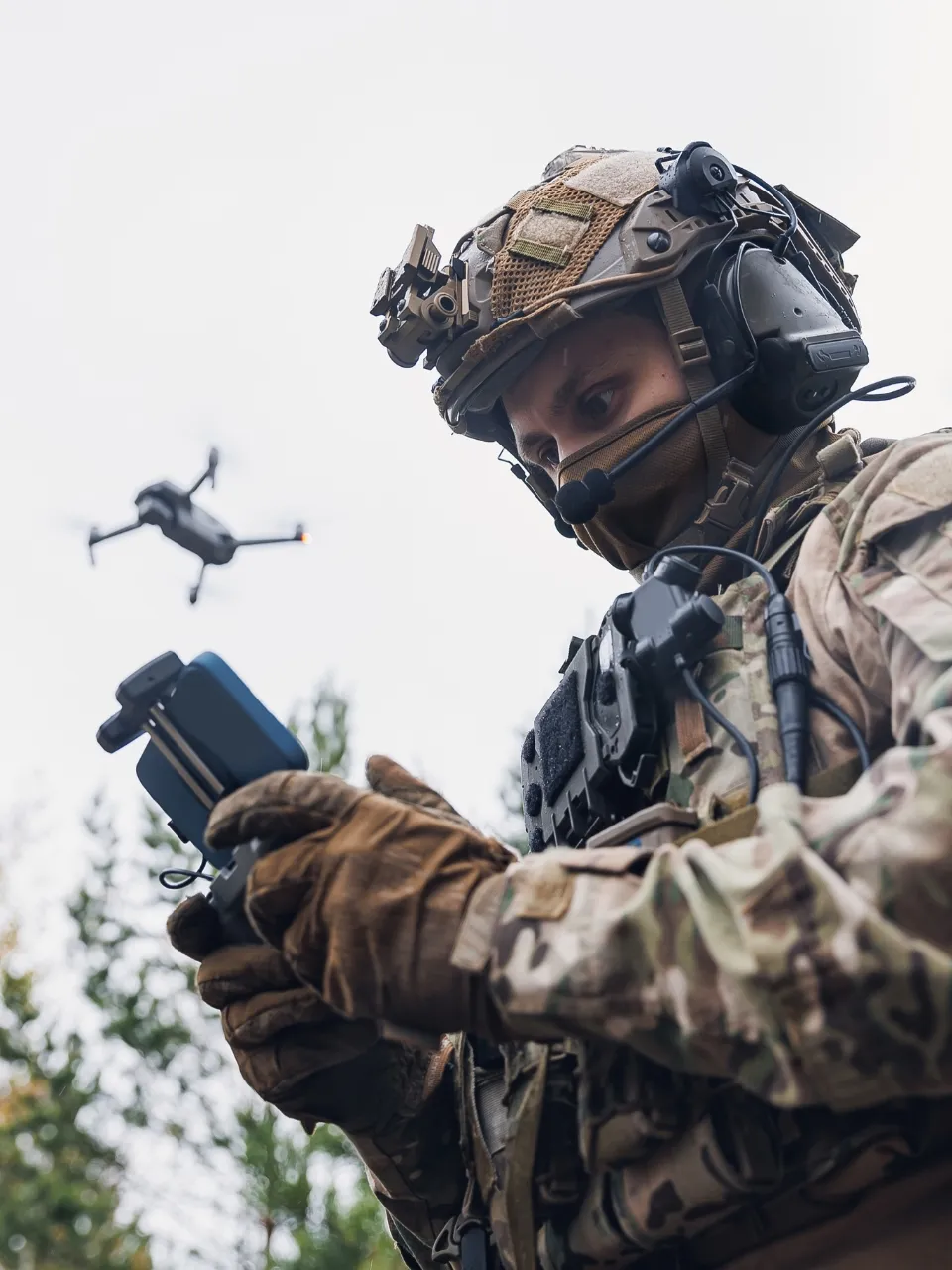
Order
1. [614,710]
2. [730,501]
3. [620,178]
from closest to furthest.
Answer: [614,710] → [730,501] → [620,178]

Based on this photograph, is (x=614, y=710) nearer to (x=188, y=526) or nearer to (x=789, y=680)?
(x=789, y=680)

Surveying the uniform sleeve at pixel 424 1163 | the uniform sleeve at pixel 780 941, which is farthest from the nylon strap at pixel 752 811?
the uniform sleeve at pixel 424 1163

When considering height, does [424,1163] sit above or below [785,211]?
below

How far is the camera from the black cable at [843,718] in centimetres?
216

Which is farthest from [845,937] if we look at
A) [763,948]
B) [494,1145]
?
[494,1145]

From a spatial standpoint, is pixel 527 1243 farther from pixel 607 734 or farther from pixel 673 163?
pixel 673 163

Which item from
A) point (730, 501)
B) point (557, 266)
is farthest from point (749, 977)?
point (557, 266)

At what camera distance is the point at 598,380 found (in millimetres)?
3311

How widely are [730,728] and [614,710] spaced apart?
460 mm

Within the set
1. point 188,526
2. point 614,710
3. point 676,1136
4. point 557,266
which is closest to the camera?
point 676,1136

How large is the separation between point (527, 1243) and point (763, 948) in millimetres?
1006

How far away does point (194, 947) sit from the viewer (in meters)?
2.38

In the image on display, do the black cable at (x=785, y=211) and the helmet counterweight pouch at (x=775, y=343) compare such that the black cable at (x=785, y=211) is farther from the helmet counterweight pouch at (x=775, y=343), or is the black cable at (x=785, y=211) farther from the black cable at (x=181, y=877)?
the black cable at (x=181, y=877)

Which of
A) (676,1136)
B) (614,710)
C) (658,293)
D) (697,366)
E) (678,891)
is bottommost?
(676,1136)
